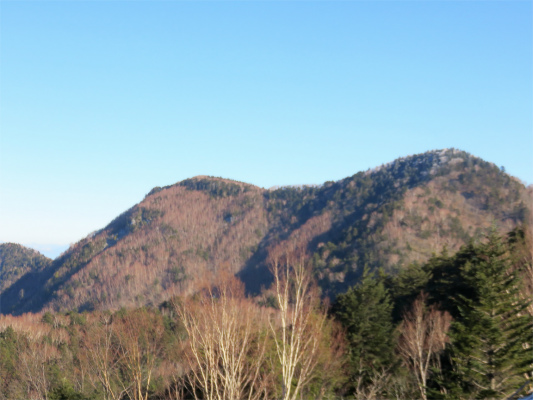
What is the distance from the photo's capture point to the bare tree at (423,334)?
1018 inches

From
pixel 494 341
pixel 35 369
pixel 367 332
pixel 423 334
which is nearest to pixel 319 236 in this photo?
A: pixel 367 332

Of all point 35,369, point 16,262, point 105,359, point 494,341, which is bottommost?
point 35,369

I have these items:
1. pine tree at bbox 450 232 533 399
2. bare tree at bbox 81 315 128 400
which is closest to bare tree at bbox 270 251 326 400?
bare tree at bbox 81 315 128 400

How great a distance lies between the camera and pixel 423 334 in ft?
89.2

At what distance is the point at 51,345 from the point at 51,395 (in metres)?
28.0

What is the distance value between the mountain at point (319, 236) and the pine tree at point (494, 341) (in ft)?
234

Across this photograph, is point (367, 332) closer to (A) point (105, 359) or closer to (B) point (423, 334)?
(B) point (423, 334)

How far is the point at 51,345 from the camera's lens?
1770 inches

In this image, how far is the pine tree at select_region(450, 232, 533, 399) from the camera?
653 inches

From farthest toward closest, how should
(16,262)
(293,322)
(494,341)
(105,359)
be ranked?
1. (16,262)
2. (494,341)
3. (293,322)
4. (105,359)

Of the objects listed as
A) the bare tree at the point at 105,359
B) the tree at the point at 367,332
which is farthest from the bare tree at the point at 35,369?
the tree at the point at 367,332

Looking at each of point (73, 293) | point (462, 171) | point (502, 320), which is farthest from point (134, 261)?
point (502, 320)

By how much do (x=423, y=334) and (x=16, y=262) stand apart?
19025 centimetres

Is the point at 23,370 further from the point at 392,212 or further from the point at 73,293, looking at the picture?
the point at 73,293
